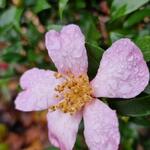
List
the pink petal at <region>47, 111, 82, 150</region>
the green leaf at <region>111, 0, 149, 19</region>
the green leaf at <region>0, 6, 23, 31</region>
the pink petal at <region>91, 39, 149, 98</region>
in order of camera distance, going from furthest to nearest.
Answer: the green leaf at <region>0, 6, 23, 31</region>
the green leaf at <region>111, 0, 149, 19</region>
the pink petal at <region>47, 111, 82, 150</region>
the pink petal at <region>91, 39, 149, 98</region>

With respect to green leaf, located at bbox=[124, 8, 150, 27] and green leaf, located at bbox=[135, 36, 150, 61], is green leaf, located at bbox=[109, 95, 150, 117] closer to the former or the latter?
green leaf, located at bbox=[135, 36, 150, 61]

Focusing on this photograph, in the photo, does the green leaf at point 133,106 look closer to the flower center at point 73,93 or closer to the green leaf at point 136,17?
the flower center at point 73,93

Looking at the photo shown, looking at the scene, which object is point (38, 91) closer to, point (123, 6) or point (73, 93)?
point (73, 93)

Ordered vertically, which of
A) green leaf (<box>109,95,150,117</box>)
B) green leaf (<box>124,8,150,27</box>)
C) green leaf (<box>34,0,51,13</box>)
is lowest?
green leaf (<box>109,95,150,117</box>)

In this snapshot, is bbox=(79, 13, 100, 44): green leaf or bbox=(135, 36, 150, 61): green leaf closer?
bbox=(135, 36, 150, 61): green leaf

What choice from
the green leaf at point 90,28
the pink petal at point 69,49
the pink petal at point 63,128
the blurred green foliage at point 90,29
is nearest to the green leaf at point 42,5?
the blurred green foliage at point 90,29

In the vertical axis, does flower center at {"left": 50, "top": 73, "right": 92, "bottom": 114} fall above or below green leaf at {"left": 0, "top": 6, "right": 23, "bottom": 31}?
below

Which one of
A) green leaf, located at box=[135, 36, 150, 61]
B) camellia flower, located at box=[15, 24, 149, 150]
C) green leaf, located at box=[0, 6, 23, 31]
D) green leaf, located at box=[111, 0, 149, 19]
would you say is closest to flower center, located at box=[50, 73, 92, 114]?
camellia flower, located at box=[15, 24, 149, 150]
